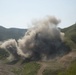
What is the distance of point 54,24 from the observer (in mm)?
140250

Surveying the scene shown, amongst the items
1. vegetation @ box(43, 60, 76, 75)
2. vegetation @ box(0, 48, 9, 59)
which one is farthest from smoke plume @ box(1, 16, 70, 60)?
vegetation @ box(43, 60, 76, 75)

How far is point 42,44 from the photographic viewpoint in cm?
12238

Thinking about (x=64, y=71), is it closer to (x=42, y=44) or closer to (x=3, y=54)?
(x=42, y=44)

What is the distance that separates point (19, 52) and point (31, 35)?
13.3m

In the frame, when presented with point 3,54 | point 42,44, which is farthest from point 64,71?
point 3,54

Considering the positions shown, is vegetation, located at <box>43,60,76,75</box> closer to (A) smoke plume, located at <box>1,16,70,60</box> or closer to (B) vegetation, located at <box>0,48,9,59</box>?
(A) smoke plume, located at <box>1,16,70,60</box>

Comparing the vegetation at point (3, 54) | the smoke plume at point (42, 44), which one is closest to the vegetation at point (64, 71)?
the smoke plume at point (42, 44)

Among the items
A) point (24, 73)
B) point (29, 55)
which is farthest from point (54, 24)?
point (24, 73)

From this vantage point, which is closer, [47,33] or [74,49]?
[74,49]

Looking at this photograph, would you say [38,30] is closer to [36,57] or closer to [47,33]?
[47,33]

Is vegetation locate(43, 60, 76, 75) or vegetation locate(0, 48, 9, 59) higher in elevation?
vegetation locate(0, 48, 9, 59)

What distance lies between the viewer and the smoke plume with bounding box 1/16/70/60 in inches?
4665

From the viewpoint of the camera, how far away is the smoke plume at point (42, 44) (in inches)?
4665

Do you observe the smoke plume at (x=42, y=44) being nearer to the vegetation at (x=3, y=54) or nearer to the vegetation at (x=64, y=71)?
the vegetation at (x=3, y=54)
